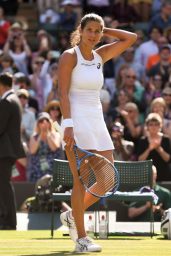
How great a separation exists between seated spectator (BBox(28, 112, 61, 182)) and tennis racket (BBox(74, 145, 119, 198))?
6966 millimetres

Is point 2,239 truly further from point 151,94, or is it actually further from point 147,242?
point 151,94

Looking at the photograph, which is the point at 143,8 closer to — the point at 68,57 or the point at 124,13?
the point at 124,13

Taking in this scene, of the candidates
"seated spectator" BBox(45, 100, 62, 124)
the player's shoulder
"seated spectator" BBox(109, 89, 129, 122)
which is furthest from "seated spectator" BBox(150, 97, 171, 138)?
the player's shoulder

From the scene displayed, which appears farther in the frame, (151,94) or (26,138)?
(151,94)

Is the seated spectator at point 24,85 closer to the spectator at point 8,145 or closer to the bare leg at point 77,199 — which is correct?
the spectator at point 8,145

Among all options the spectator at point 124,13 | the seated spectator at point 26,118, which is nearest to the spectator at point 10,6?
the spectator at point 124,13

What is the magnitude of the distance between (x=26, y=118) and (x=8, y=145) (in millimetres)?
4509

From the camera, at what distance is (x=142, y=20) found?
24.7 metres

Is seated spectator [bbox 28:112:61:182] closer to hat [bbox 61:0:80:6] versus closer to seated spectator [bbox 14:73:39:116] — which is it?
seated spectator [bbox 14:73:39:116]

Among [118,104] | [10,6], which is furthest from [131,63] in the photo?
[10,6]

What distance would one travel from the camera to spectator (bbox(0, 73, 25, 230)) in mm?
14391

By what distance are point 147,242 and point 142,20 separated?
13527mm

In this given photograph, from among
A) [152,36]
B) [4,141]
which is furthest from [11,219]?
[152,36]

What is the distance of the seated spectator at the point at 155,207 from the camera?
15656 mm
